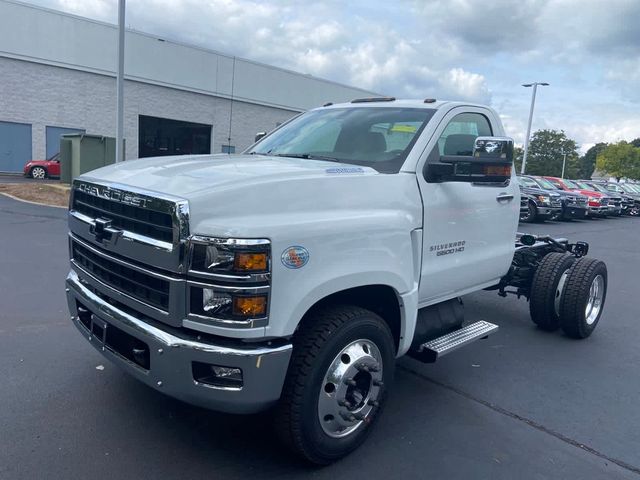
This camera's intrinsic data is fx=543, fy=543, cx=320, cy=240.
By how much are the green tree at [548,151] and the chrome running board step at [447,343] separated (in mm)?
81542

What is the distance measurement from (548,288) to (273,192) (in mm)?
3715

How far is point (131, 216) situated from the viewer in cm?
280

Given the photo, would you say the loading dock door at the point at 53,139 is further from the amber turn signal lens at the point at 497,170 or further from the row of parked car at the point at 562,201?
the amber turn signal lens at the point at 497,170

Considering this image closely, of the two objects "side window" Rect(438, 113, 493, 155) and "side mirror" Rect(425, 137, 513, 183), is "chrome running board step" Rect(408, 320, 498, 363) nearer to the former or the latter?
"side mirror" Rect(425, 137, 513, 183)

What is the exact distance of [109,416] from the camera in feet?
11.5

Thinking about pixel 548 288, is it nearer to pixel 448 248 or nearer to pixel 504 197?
pixel 504 197

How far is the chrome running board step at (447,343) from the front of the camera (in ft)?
11.9

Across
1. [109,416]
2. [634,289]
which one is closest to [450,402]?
[109,416]

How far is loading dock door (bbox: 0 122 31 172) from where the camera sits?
27297 mm

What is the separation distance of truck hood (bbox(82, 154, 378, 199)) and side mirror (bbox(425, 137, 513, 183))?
1.60 feet

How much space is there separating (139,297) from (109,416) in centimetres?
115

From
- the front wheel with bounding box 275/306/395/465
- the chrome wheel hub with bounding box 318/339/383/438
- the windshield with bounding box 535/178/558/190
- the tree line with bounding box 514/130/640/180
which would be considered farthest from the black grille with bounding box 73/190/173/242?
the tree line with bounding box 514/130/640/180

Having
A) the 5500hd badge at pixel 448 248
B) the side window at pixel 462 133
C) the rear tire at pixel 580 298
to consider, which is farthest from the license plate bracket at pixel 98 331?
the rear tire at pixel 580 298

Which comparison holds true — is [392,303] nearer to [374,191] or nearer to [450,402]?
[374,191]
